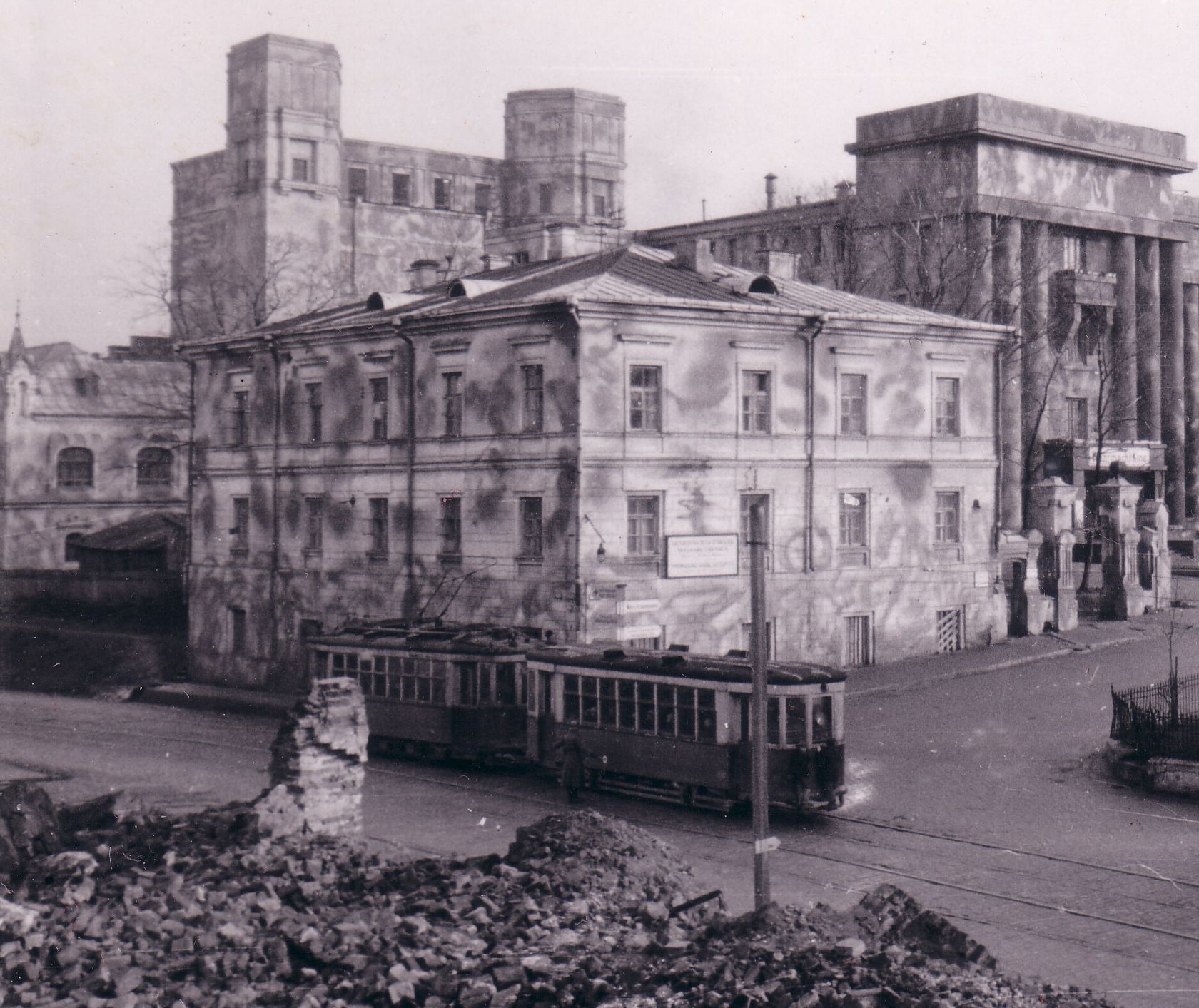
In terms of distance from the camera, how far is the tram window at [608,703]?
24.0 meters

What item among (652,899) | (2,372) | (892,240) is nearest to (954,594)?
(892,240)

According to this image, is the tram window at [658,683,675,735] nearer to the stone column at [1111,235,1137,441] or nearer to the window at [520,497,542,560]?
the window at [520,497,542,560]

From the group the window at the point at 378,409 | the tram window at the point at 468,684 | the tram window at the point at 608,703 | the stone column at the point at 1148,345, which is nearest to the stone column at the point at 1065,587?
the window at the point at 378,409

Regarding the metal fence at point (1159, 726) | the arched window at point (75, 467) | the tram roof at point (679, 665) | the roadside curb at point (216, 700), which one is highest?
the arched window at point (75, 467)

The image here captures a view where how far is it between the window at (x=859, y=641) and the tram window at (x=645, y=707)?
13.9 m

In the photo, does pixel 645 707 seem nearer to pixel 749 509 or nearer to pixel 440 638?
pixel 440 638

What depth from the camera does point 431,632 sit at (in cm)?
2827

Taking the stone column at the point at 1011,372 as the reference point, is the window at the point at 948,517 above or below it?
below

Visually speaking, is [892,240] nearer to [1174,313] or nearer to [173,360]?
[1174,313]

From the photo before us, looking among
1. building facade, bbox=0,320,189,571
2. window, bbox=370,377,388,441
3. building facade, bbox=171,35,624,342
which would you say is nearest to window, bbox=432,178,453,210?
building facade, bbox=171,35,624,342

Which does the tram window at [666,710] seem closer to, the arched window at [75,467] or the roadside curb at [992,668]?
the roadside curb at [992,668]

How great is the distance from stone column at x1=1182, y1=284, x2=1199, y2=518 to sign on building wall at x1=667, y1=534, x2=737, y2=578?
125 ft

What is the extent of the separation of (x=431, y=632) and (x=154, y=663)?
719 inches

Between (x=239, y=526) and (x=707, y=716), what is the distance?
887 inches
